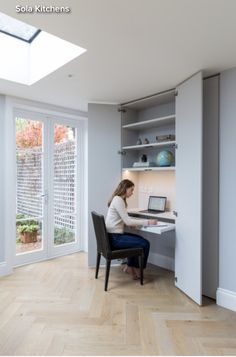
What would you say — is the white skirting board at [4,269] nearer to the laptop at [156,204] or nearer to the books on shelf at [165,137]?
the laptop at [156,204]

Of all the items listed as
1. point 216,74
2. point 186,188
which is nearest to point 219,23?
point 216,74

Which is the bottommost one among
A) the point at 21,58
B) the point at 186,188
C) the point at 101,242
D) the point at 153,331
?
the point at 153,331

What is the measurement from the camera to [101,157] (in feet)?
12.0

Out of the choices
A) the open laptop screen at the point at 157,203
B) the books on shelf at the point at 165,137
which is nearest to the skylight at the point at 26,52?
the books on shelf at the point at 165,137

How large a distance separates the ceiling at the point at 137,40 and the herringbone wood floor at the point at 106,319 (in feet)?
7.91

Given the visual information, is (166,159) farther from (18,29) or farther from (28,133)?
(18,29)

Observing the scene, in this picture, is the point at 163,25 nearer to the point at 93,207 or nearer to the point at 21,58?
the point at 21,58

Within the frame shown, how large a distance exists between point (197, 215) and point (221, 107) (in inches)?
45.5

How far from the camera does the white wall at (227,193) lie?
2.51 metres

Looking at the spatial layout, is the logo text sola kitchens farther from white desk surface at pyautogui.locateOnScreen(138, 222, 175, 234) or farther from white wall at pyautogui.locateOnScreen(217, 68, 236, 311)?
white desk surface at pyautogui.locateOnScreen(138, 222, 175, 234)

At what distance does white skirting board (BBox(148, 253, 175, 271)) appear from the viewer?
11.8 ft

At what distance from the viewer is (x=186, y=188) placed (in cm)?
275

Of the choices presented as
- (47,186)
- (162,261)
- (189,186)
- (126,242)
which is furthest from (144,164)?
(47,186)

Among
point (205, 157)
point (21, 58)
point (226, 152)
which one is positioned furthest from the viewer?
point (21, 58)
